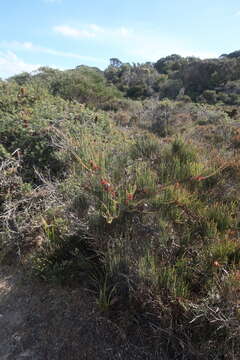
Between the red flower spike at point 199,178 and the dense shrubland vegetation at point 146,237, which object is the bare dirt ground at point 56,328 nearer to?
the dense shrubland vegetation at point 146,237

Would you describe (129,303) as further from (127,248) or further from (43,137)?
(43,137)

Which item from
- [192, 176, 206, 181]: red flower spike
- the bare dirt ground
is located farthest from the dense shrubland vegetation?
the bare dirt ground

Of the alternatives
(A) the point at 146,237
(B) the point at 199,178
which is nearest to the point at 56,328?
(A) the point at 146,237

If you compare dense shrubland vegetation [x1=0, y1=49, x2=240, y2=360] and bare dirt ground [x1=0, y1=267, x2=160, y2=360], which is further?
bare dirt ground [x1=0, y1=267, x2=160, y2=360]

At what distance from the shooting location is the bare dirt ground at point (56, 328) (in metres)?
2.13

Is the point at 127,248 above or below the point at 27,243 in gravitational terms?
above

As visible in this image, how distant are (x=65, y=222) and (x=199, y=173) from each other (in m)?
1.59

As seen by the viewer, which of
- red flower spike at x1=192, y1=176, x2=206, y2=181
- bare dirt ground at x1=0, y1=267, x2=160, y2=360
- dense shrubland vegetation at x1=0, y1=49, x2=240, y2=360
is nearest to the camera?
dense shrubland vegetation at x1=0, y1=49, x2=240, y2=360

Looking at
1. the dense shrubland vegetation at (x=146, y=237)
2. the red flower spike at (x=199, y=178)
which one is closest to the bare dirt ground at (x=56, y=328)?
the dense shrubland vegetation at (x=146, y=237)

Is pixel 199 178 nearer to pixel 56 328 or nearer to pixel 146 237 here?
pixel 146 237

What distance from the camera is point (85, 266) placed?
8.81 feet

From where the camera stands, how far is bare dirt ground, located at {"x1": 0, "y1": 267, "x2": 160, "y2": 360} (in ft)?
7.00

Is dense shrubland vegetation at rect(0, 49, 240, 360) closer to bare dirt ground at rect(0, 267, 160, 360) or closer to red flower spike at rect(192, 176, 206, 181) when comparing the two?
red flower spike at rect(192, 176, 206, 181)

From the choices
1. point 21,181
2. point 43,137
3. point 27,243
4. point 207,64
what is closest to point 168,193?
point 27,243
